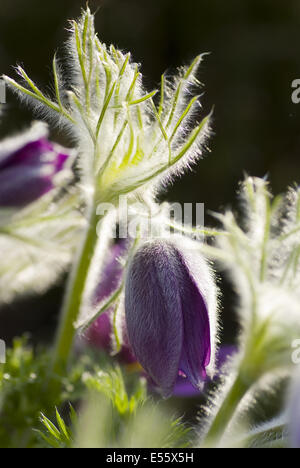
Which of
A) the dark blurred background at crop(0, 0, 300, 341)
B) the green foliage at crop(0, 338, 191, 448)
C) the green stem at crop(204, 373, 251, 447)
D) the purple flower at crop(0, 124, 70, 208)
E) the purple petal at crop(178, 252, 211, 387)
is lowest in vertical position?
the green foliage at crop(0, 338, 191, 448)

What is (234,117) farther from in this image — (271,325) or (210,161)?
(271,325)

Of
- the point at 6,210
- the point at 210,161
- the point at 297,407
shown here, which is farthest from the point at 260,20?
the point at 297,407

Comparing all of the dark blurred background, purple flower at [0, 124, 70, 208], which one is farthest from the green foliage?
the dark blurred background

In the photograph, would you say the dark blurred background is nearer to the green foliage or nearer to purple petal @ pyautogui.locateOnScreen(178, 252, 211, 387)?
the green foliage

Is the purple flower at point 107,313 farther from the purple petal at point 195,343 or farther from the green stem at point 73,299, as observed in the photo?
the purple petal at point 195,343

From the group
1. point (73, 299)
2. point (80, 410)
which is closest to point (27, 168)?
point (73, 299)

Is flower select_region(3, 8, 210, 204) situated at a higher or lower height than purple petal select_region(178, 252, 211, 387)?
higher

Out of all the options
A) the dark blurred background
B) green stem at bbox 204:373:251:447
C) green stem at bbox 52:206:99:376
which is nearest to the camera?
green stem at bbox 204:373:251:447

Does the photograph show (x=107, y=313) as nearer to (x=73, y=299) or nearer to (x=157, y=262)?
(x=73, y=299)
